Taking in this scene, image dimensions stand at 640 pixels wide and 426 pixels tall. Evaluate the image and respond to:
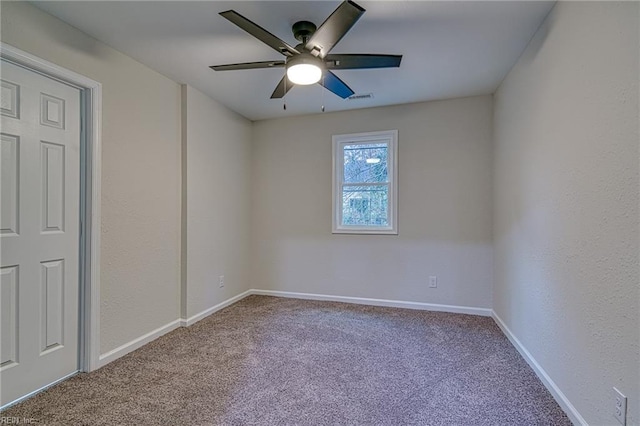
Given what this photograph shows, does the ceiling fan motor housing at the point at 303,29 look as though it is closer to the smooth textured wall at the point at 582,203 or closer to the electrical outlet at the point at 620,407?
the smooth textured wall at the point at 582,203

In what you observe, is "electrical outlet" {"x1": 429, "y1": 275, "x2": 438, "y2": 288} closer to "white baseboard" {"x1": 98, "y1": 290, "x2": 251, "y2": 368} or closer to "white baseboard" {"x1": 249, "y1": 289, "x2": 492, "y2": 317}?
"white baseboard" {"x1": 249, "y1": 289, "x2": 492, "y2": 317}

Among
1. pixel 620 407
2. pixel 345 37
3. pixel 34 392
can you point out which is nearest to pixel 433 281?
pixel 620 407

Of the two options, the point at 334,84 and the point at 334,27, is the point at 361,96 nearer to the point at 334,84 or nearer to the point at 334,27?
the point at 334,84

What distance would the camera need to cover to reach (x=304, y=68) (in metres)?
1.98

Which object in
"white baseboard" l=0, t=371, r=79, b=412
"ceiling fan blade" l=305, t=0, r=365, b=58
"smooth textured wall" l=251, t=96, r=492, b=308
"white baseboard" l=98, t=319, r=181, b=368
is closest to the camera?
"ceiling fan blade" l=305, t=0, r=365, b=58

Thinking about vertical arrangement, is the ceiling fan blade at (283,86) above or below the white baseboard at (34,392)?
above

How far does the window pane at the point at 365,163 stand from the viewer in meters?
3.92

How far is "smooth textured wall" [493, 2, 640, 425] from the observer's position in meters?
1.32

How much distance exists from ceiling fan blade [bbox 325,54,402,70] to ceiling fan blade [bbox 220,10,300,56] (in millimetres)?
256

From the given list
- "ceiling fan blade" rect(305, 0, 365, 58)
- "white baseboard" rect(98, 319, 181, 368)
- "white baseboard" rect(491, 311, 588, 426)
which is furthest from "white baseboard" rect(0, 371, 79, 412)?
"white baseboard" rect(491, 311, 588, 426)

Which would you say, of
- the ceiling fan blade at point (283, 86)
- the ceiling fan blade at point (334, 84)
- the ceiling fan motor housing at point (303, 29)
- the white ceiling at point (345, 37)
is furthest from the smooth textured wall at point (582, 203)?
the ceiling fan blade at point (283, 86)

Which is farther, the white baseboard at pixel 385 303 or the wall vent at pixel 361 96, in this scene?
the white baseboard at pixel 385 303

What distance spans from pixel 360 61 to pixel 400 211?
2116mm

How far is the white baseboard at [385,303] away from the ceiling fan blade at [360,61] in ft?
8.91
